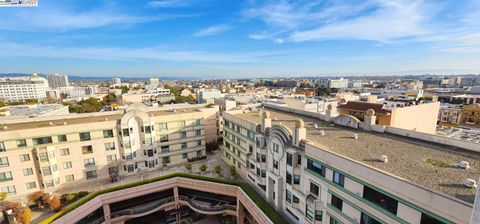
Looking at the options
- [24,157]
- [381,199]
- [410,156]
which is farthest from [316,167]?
[24,157]

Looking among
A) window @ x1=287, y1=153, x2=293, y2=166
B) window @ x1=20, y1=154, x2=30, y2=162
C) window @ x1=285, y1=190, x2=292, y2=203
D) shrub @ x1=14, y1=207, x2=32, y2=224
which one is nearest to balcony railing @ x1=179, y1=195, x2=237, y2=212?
window @ x1=285, y1=190, x2=292, y2=203

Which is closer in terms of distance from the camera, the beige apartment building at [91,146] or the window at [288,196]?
the window at [288,196]

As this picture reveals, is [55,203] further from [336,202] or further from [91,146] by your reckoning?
[336,202]

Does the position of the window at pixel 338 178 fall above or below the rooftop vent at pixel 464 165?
below

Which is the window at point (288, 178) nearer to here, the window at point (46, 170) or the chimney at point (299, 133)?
the chimney at point (299, 133)

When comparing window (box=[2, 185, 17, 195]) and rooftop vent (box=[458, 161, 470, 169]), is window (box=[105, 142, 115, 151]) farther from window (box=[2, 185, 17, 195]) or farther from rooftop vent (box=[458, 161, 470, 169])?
rooftop vent (box=[458, 161, 470, 169])

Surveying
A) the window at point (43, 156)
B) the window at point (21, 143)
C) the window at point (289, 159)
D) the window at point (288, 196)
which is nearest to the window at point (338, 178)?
the window at point (289, 159)
